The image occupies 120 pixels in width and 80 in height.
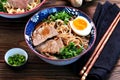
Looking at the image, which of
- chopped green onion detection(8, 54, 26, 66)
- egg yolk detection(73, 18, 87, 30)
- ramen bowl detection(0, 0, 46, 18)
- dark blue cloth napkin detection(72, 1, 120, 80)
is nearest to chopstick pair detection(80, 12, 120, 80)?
dark blue cloth napkin detection(72, 1, 120, 80)

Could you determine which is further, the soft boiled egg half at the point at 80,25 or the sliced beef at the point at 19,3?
the sliced beef at the point at 19,3

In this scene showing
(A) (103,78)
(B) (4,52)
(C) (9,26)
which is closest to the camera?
(A) (103,78)

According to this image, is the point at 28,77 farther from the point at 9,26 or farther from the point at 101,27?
the point at 101,27

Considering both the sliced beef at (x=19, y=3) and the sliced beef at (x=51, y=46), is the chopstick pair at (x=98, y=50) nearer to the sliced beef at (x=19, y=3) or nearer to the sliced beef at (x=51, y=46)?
the sliced beef at (x=51, y=46)

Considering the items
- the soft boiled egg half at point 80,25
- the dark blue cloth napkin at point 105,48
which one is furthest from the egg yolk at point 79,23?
the dark blue cloth napkin at point 105,48

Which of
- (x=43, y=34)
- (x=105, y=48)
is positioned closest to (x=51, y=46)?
(x=43, y=34)

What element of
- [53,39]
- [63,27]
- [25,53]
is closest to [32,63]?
[25,53]

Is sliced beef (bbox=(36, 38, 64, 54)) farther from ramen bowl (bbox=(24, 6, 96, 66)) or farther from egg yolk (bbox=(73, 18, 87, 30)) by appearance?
egg yolk (bbox=(73, 18, 87, 30))
